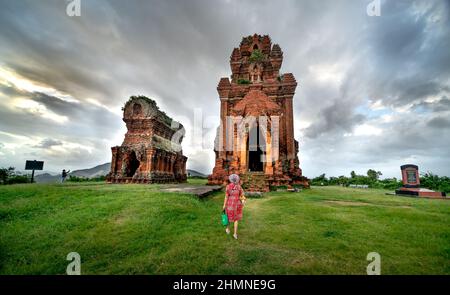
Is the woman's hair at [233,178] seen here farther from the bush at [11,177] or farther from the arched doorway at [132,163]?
the bush at [11,177]

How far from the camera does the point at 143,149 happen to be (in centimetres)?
1802

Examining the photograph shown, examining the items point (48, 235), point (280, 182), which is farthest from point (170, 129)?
point (48, 235)

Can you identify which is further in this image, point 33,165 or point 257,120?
point 33,165

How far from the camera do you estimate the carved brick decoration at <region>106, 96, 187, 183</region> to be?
688 inches

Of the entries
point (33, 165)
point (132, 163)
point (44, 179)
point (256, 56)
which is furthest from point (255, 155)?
point (44, 179)

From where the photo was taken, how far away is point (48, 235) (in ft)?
14.2

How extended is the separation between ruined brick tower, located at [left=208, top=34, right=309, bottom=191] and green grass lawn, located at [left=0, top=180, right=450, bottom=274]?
23.3ft

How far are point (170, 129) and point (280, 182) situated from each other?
15224 millimetres

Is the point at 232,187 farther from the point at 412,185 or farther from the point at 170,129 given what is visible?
the point at 170,129

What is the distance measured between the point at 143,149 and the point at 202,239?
15.8m

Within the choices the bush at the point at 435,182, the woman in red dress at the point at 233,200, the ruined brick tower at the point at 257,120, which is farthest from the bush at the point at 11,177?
the bush at the point at 435,182

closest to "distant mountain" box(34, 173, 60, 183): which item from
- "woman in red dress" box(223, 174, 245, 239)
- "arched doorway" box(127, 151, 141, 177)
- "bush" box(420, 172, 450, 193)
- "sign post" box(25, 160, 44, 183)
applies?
"sign post" box(25, 160, 44, 183)

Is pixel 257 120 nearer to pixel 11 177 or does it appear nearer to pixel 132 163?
pixel 132 163

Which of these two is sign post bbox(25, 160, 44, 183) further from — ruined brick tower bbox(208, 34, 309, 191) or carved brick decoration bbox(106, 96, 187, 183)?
ruined brick tower bbox(208, 34, 309, 191)
